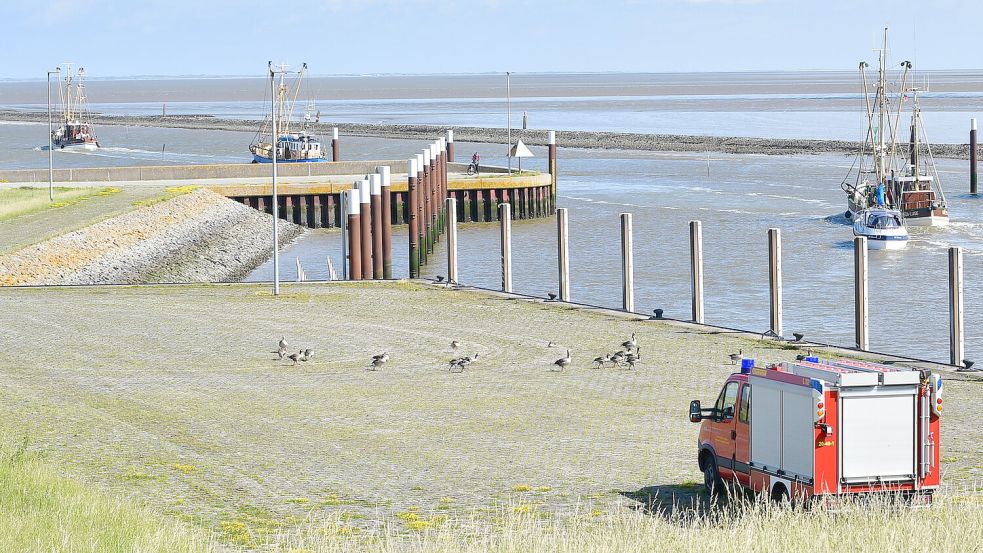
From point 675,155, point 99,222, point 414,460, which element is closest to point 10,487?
point 414,460

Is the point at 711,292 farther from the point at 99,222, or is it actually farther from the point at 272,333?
the point at 99,222

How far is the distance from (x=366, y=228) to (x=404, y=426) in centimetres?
2199

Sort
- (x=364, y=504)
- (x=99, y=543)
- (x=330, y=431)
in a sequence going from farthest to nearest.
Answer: (x=330, y=431)
(x=364, y=504)
(x=99, y=543)

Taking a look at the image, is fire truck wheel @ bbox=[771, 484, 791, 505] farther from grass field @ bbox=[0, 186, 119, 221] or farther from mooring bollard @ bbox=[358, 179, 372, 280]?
grass field @ bbox=[0, 186, 119, 221]

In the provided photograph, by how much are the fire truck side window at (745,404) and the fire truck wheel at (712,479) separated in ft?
2.45

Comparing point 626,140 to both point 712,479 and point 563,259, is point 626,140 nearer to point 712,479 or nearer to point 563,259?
point 563,259

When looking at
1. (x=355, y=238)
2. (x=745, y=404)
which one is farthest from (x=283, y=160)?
(x=745, y=404)

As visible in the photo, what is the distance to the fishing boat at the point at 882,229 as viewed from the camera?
187 ft

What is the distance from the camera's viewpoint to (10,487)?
15039 mm

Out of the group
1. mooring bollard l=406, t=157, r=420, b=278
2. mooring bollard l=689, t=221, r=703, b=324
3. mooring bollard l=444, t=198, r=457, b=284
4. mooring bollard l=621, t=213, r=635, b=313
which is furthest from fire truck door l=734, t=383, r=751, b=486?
mooring bollard l=406, t=157, r=420, b=278

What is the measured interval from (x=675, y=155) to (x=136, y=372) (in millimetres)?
93457

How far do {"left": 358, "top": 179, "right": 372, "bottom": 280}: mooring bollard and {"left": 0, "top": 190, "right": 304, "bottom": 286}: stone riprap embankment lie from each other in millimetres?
8871

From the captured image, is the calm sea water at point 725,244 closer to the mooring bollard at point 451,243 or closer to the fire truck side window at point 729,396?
the mooring bollard at point 451,243

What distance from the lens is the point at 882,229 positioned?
57.1m
